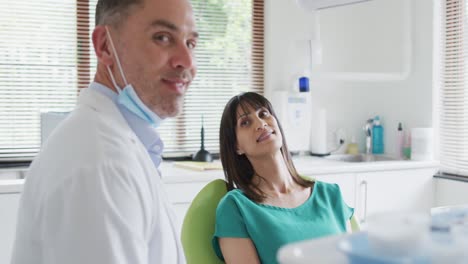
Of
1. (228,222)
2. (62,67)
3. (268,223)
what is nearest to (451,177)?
(268,223)

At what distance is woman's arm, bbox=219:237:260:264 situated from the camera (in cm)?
158

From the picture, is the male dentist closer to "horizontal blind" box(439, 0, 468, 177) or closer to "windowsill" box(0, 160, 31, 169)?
"windowsill" box(0, 160, 31, 169)

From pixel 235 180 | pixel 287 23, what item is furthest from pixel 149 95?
pixel 287 23

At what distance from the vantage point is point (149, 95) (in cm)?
108

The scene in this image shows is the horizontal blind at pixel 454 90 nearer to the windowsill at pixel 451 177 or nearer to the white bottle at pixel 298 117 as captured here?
the windowsill at pixel 451 177

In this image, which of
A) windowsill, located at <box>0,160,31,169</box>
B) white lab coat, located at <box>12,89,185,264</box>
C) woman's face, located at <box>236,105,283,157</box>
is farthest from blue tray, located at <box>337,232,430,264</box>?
windowsill, located at <box>0,160,31,169</box>

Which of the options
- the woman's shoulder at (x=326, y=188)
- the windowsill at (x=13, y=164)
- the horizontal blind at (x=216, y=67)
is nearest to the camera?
the woman's shoulder at (x=326, y=188)

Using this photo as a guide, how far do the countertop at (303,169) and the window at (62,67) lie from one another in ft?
0.86

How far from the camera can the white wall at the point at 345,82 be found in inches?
132

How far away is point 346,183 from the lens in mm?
2932

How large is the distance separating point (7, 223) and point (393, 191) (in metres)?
2.16

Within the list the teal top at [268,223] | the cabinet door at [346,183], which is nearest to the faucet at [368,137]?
the cabinet door at [346,183]

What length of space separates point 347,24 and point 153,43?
292 centimetres

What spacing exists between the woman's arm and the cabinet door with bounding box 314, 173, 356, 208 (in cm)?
136
